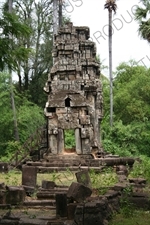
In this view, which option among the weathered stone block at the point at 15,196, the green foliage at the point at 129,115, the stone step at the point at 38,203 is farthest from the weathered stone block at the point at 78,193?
the green foliage at the point at 129,115

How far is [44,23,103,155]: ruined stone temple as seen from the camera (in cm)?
1859

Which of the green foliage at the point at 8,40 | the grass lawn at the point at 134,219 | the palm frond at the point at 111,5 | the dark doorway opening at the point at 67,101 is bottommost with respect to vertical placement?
the grass lawn at the point at 134,219

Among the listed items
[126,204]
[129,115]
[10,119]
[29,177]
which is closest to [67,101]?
[29,177]

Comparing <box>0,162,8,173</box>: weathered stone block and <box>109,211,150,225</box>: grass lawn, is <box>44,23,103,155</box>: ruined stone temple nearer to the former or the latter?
<box>0,162,8,173</box>: weathered stone block

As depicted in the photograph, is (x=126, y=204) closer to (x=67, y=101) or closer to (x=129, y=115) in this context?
(x=67, y=101)

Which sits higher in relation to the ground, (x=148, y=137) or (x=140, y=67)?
(x=140, y=67)

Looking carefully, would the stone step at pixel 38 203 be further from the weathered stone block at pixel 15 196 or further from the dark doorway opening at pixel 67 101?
the dark doorway opening at pixel 67 101

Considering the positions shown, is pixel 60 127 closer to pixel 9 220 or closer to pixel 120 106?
pixel 9 220

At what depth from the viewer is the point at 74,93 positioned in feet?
61.9

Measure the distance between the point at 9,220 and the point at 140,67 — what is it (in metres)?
32.9

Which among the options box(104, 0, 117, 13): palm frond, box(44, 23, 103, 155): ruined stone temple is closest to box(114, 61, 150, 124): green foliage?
box(104, 0, 117, 13): palm frond

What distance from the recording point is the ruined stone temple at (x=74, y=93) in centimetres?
1859

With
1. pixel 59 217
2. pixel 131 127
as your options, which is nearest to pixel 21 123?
pixel 131 127

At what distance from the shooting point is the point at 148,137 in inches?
1179
